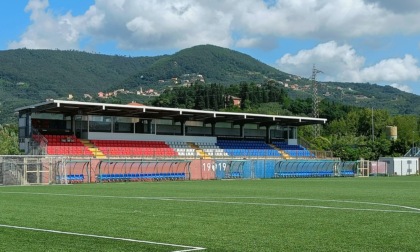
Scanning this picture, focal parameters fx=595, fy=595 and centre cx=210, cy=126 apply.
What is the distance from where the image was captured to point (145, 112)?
55.6m

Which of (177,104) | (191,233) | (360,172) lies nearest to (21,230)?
(191,233)

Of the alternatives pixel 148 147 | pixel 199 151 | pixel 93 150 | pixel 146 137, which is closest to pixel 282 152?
pixel 199 151

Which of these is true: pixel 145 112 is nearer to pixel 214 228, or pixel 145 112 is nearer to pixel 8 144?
pixel 8 144

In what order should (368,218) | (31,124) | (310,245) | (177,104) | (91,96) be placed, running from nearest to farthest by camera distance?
(310,245)
(368,218)
(31,124)
(177,104)
(91,96)

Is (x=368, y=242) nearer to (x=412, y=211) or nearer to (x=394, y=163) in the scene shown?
(x=412, y=211)

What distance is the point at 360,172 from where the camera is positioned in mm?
64000

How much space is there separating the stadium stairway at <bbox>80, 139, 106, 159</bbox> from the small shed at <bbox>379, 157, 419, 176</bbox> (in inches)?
1408

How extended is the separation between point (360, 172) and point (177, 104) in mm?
90602

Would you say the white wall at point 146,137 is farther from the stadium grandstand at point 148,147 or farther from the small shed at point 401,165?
the small shed at point 401,165

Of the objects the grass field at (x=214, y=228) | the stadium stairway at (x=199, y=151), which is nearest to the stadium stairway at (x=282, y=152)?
the stadium stairway at (x=199, y=151)

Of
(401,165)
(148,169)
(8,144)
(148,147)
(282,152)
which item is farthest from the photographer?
(8,144)

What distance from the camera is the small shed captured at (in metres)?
69.9

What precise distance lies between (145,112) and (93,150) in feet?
22.9

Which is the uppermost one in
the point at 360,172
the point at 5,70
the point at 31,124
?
the point at 5,70
